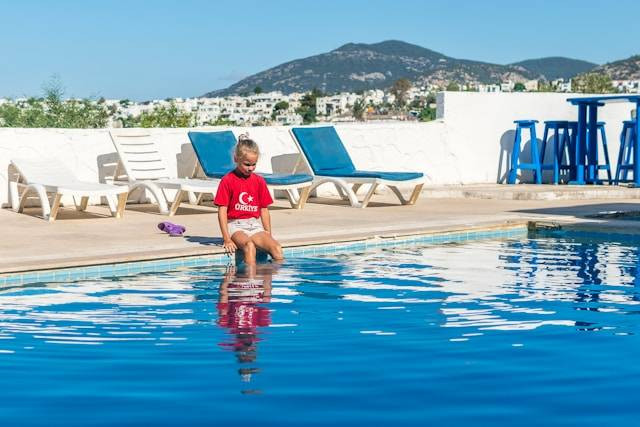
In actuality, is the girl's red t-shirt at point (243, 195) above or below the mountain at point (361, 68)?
below

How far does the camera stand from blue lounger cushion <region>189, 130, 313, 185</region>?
496 inches

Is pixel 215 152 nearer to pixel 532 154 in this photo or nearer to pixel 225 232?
pixel 225 232

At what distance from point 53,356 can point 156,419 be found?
109 centimetres

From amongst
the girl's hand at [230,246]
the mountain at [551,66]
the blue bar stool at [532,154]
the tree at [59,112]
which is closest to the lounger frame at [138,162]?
the girl's hand at [230,246]

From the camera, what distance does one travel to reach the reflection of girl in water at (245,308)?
5016 millimetres

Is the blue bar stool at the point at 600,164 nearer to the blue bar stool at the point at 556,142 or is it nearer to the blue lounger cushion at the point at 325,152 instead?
the blue bar stool at the point at 556,142

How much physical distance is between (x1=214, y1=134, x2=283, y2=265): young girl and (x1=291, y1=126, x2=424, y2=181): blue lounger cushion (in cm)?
510

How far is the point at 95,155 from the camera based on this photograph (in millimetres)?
12898

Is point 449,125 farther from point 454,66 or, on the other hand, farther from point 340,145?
point 454,66

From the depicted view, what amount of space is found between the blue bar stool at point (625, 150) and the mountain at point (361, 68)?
10479cm

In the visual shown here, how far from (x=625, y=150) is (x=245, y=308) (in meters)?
13.2

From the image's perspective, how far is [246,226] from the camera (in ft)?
26.1

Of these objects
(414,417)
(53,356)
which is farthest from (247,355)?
(414,417)

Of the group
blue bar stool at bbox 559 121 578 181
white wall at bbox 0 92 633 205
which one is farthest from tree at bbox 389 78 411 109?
blue bar stool at bbox 559 121 578 181
